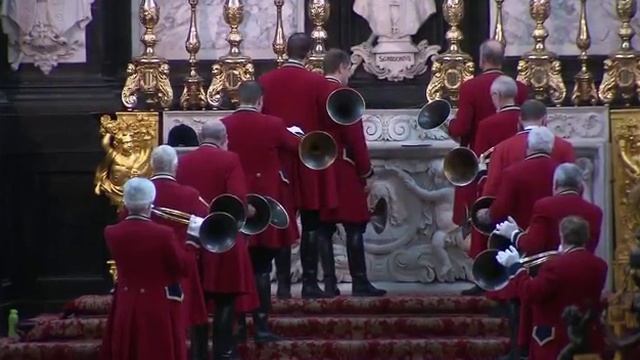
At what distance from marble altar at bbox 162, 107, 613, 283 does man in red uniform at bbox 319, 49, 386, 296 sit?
90 cm

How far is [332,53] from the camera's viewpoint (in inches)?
577

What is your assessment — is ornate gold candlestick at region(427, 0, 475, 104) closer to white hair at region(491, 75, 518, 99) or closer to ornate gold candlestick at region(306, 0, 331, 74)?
ornate gold candlestick at region(306, 0, 331, 74)

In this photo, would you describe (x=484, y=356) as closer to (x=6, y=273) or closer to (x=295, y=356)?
(x=295, y=356)

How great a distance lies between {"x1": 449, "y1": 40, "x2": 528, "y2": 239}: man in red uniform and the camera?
47.8ft

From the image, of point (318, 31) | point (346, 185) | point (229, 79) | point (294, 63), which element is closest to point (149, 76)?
point (229, 79)

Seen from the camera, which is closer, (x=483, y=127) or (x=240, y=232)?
(x=240, y=232)

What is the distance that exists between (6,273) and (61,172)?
0.90 meters

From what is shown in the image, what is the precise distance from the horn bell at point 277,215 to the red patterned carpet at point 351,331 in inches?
33.3

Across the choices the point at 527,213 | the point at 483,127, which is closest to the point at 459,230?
the point at 483,127

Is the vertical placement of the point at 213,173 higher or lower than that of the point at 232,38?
lower

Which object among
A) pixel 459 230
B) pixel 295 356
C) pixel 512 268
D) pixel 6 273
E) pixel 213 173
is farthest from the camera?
pixel 6 273

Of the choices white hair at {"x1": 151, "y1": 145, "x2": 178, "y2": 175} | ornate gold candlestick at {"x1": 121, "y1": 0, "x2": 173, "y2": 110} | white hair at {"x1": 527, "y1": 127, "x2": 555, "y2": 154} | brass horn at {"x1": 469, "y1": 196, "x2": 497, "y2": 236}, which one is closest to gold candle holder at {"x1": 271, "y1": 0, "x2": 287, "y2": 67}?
ornate gold candlestick at {"x1": 121, "y1": 0, "x2": 173, "y2": 110}

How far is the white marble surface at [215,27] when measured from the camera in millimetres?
17172

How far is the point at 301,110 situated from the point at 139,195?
2.68 m
